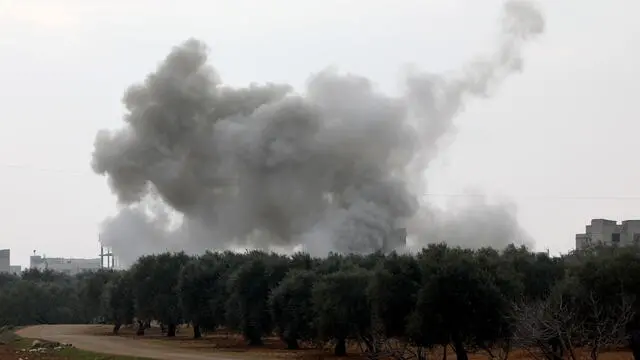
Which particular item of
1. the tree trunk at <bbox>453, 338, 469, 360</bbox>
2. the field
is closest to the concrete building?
the field

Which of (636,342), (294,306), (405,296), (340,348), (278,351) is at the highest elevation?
(405,296)

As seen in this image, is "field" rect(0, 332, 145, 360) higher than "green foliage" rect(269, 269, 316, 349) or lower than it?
lower

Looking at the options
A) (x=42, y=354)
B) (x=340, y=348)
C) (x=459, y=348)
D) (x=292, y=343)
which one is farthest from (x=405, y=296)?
(x=42, y=354)

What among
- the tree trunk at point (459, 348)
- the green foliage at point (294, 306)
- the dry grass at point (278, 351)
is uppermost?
the green foliage at point (294, 306)

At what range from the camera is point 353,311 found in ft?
157

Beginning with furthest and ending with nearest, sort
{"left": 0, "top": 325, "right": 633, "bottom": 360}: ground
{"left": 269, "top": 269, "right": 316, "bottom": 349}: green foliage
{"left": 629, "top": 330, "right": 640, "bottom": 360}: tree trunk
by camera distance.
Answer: {"left": 269, "top": 269, "right": 316, "bottom": 349}: green foliage < {"left": 0, "top": 325, "right": 633, "bottom": 360}: ground < {"left": 629, "top": 330, "right": 640, "bottom": 360}: tree trunk

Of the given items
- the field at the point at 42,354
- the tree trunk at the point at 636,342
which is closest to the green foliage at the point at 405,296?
the tree trunk at the point at 636,342

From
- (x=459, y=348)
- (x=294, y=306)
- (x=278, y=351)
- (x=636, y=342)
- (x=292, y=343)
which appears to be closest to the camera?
(x=636, y=342)

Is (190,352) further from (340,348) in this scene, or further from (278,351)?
(340,348)

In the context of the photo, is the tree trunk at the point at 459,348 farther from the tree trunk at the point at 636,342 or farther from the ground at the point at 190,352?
the ground at the point at 190,352

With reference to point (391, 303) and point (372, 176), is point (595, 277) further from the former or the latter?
point (372, 176)

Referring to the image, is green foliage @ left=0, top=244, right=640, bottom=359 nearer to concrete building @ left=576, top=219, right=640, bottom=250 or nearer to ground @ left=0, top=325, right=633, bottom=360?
ground @ left=0, top=325, right=633, bottom=360

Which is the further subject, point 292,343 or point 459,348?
point 292,343

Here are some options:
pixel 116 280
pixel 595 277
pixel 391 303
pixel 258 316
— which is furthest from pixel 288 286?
pixel 116 280
